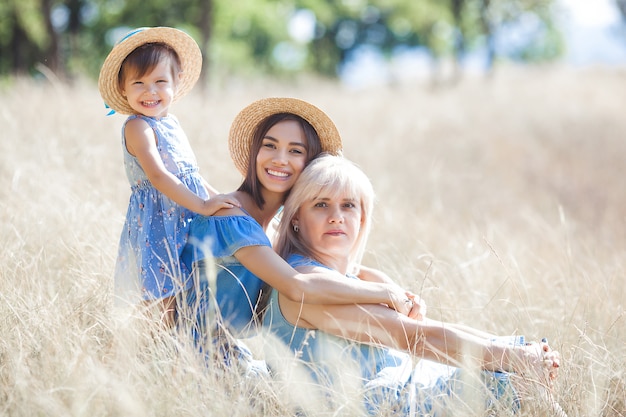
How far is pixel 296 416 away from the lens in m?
2.57


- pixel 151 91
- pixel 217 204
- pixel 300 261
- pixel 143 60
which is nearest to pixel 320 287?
pixel 300 261

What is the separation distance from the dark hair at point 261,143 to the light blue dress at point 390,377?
474 millimetres

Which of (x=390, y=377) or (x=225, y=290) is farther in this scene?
(x=225, y=290)

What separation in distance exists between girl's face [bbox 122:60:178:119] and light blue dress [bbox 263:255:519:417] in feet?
3.21

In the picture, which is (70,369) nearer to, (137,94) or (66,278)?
(66,278)

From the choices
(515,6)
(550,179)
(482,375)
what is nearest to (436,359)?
(482,375)

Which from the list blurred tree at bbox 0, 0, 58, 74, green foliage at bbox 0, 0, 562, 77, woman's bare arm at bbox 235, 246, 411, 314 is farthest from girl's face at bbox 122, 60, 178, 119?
blurred tree at bbox 0, 0, 58, 74

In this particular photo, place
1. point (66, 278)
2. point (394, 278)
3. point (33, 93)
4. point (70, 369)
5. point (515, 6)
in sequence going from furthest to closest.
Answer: point (515, 6)
point (33, 93)
point (394, 278)
point (66, 278)
point (70, 369)

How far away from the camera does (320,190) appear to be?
294 cm

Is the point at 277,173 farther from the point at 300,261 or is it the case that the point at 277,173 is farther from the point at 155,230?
the point at 155,230

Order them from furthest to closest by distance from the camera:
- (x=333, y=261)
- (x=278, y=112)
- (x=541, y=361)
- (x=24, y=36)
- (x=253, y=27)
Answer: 1. (x=253, y=27)
2. (x=24, y=36)
3. (x=278, y=112)
4. (x=333, y=261)
5. (x=541, y=361)

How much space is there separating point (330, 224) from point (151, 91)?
3.37 ft

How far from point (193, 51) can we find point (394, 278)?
1.71 m

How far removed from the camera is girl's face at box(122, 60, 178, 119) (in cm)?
310
